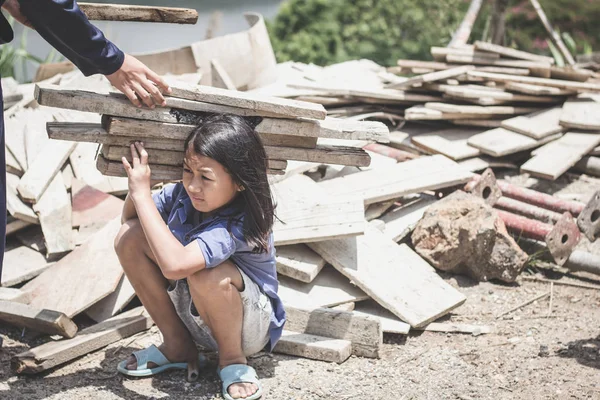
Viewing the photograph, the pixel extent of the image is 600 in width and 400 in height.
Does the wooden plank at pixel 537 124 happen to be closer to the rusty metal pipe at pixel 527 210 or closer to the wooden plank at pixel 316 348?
the rusty metal pipe at pixel 527 210

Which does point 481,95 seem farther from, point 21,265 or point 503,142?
point 21,265

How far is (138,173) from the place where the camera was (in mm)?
3047

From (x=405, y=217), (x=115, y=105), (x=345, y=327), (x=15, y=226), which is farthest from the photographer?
(x=405, y=217)

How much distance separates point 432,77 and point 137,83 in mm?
3403

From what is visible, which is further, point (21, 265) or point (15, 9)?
point (21, 265)

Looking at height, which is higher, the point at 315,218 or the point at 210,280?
the point at 210,280

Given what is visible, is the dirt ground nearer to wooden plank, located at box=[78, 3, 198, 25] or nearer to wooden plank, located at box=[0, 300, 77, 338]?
wooden plank, located at box=[0, 300, 77, 338]

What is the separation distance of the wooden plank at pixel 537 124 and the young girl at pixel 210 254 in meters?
3.19

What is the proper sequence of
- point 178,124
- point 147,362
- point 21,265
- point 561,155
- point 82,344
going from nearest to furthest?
point 178,124 < point 147,362 < point 82,344 < point 21,265 < point 561,155

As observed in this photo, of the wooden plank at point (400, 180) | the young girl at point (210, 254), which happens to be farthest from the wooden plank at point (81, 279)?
the wooden plank at point (400, 180)

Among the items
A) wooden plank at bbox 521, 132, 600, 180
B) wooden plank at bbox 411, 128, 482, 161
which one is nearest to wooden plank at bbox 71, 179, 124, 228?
wooden plank at bbox 411, 128, 482, 161

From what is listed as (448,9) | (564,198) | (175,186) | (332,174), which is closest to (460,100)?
(564,198)

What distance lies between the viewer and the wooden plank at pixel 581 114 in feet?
19.2

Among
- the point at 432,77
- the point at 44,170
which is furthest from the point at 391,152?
the point at 44,170
